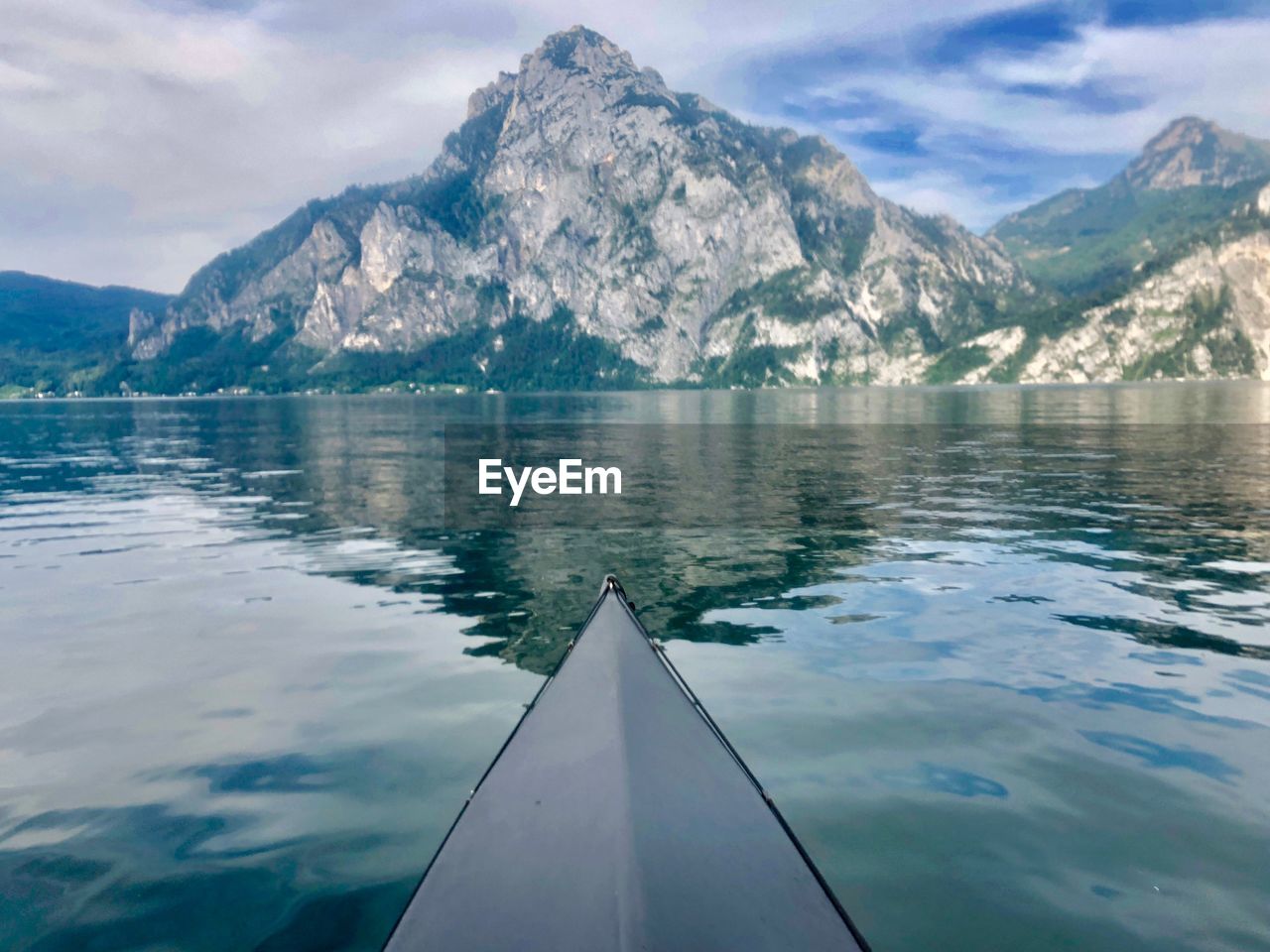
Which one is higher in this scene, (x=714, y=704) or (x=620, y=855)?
(x=620, y=855)

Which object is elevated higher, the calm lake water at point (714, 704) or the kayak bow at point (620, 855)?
the kayak bow at point (620, 855)

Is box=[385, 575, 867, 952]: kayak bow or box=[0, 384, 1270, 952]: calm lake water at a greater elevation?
box=[385, 575, 867, 952]: kayak bow

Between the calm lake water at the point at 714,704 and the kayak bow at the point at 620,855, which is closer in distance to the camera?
the kayak bow at the point at 620,855

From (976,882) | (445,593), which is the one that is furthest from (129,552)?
(976,882)

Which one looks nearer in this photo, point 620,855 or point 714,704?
point 620,855

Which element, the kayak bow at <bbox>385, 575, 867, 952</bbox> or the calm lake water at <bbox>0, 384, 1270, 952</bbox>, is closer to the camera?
the kayak bow at <bbox>385, 575, 867, 952</bbox>
